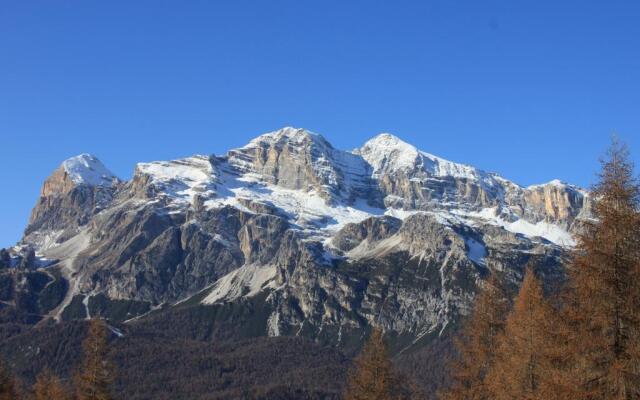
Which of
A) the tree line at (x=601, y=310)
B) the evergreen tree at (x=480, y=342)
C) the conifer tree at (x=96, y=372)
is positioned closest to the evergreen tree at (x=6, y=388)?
the conifer tree at (x=96, y=372)

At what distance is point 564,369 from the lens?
93.6 feet

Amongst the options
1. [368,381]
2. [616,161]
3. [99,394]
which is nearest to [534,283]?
[616,161]

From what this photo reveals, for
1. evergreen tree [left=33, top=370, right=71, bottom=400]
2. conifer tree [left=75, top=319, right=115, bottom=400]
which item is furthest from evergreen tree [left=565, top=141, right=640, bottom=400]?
evergreen tree [left=33, top=370, right=71, bottom=400]

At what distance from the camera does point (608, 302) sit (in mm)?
27891

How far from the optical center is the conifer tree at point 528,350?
96.1 feet

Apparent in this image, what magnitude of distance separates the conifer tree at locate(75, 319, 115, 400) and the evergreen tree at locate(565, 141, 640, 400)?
39720 millimetres

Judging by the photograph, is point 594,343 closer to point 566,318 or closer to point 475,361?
Answer: point 566,318

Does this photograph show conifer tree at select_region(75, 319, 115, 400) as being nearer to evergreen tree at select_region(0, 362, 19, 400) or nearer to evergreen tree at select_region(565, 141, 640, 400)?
evergreen tree at select_region(0, 362, 19, 400)

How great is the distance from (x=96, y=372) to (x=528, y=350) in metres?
34.5

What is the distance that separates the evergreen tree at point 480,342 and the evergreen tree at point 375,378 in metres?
5.27

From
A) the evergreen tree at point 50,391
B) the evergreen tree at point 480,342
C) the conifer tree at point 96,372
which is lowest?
the evergreen tree at point 50,391

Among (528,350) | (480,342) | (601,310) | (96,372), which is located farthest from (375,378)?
(601,310)

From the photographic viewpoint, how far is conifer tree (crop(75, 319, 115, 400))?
192 feet

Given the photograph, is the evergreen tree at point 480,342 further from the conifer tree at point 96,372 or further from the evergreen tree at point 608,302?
the conifer tree at point 96,372
